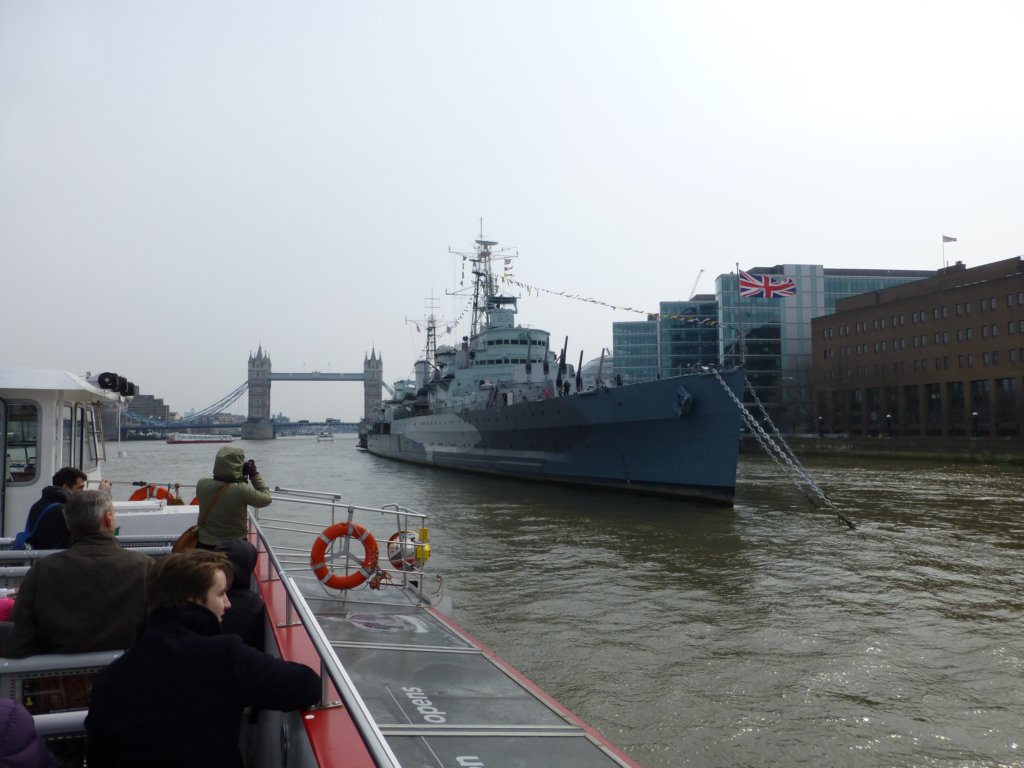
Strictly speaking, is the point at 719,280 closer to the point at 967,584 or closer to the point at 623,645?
the point at 967,584

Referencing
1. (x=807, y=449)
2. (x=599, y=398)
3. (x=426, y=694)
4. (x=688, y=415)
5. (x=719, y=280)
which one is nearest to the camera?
(x=426, y=694)

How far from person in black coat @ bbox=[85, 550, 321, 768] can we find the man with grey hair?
0.79m

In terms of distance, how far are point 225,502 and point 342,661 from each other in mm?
1628

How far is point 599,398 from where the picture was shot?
22.1 meters

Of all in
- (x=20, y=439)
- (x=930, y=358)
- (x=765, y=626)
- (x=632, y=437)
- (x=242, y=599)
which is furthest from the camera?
(x=930, y=358)

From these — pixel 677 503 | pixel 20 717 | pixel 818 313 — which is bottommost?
pixel 677 503

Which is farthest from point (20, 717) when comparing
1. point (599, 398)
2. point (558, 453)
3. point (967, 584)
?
point (558, 453)

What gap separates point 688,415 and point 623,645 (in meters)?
12.8

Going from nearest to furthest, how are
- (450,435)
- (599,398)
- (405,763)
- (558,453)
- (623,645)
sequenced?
1. (405,763)
2. (623,645)
3. (599,398)
4. (558,453)
5. (450,435)

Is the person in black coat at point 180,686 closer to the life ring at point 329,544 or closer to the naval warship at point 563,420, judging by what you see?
the life ring at point 329,544

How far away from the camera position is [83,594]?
2645 mm

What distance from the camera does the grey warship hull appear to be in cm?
1889

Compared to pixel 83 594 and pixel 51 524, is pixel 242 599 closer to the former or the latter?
pixel 83 594

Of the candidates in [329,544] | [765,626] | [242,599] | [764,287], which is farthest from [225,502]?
[764,287]
